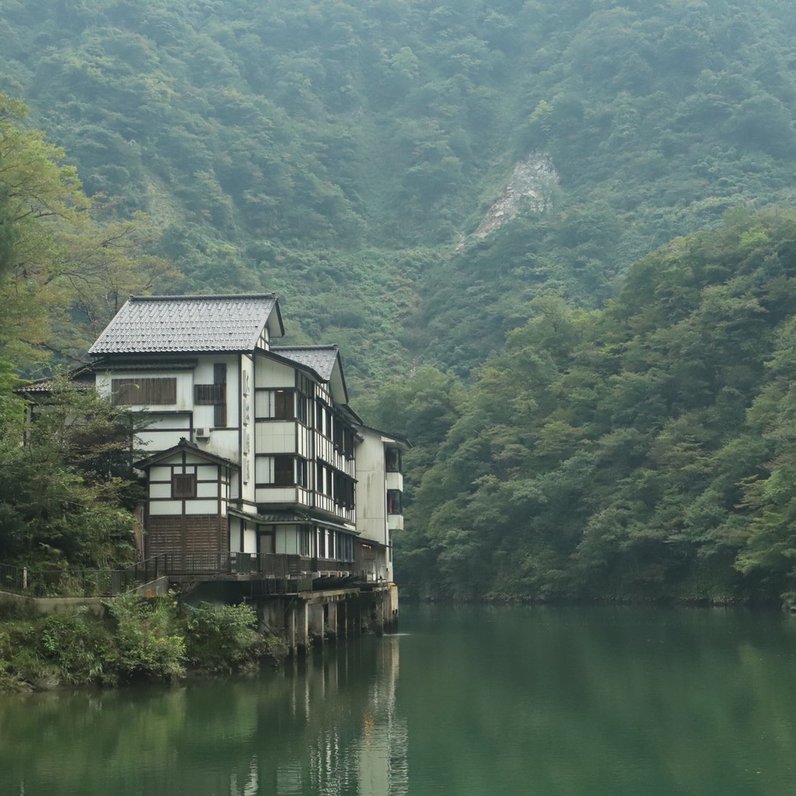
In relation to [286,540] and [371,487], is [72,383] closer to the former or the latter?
[286,540]

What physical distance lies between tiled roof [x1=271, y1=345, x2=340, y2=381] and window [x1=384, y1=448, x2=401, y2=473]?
42.8ft

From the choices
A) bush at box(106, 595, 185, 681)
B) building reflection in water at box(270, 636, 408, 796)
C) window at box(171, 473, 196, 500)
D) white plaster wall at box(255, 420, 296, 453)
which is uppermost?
white plaster wall at box(255, 420, 296, 453)

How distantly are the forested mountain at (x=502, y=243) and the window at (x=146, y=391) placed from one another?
351 inches

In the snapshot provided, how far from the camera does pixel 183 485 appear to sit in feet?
135

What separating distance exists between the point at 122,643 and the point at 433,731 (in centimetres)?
880

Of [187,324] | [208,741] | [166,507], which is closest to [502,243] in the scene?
[187,324]

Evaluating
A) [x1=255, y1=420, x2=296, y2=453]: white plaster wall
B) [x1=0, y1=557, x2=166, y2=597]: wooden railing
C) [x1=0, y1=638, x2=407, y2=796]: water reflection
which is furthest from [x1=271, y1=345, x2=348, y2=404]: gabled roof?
[x1=0, y1=638, x2=407, y2=796]: water reflection

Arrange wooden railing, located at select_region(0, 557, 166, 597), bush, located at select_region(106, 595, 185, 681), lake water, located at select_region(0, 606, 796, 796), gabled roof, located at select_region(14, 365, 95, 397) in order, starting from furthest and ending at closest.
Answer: gabled roof, located at select_region(14, 365, 95, 397) → bush, located at select_region(106, 595, 185, 681) → wooden railing, located at select_region(0, 557, 166, 597) → lake water, located at select_region(0, 606, 796, 796)

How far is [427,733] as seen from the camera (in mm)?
29906

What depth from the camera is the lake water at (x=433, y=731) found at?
2400 centimetres

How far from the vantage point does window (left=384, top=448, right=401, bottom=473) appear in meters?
67.1

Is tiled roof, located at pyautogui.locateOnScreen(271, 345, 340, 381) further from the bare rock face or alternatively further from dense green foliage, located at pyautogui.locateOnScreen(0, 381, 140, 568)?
the bare rock face

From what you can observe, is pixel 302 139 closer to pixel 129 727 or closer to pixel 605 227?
pixel 605 227

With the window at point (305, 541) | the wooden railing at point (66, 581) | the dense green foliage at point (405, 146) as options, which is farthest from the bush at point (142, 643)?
the dense green foliage at point (405, 146)
